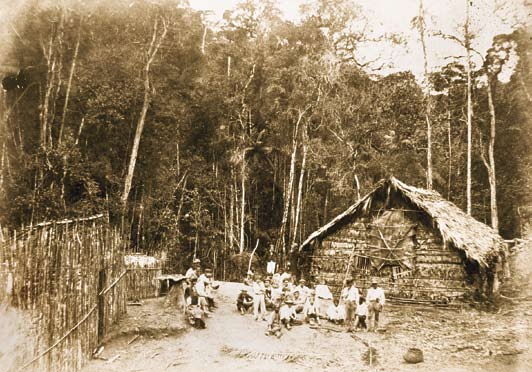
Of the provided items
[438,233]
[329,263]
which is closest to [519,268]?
[438,233]

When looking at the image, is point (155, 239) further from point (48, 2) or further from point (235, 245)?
point (48, 2)

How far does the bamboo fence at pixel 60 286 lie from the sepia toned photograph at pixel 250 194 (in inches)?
1.3

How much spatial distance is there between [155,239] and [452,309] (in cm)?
1144

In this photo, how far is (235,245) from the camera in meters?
20.8

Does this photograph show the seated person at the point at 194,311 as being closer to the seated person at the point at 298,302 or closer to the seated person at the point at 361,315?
the seated person at the point at 298,302

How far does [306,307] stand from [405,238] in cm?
360

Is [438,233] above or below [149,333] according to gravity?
above

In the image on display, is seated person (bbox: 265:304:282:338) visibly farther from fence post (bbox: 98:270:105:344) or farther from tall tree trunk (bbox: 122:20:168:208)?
tall tree trunk (bbox: 122:20:168:208)

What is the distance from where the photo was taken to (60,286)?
19.7 ft

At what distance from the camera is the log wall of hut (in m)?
11.6

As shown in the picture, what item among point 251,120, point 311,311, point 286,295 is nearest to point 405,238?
point 311,311

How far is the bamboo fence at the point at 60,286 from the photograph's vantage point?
543 centimetres

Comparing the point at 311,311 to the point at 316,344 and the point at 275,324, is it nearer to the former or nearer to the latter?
the point at 275,324

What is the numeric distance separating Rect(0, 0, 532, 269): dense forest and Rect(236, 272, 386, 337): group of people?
20.8 ft
